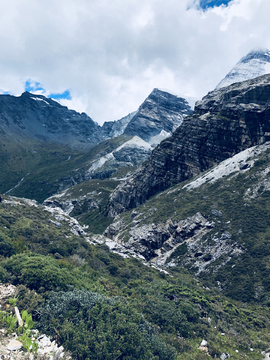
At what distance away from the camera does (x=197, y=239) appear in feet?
171

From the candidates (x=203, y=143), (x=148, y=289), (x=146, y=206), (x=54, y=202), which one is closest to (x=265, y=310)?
(x=148, y=289)

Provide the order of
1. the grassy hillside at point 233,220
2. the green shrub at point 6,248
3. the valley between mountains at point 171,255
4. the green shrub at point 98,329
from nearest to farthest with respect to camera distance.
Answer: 1. the green shrub at point 98,329
2. the valley between mountains at point 171,255
3. the green shrub at point 6,248
4. the grassy hillside at point 233,220

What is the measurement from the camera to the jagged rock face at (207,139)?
80.1 meters

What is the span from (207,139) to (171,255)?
53.7 m

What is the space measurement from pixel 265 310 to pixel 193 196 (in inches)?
1619

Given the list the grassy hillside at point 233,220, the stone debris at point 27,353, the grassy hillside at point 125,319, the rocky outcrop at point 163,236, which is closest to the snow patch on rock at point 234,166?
the grassy hillside at point 233,220

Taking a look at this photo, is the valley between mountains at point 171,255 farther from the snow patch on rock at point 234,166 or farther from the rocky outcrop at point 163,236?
the snow patch on rock at point 234,166

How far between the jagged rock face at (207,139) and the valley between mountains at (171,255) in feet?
1.47

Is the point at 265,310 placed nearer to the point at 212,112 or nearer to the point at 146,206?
the point at 146,206

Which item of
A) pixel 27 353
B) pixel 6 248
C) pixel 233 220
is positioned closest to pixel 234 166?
pixel 233 220

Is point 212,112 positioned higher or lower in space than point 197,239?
higher

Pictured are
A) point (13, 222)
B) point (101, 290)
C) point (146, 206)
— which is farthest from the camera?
point (146, 206)

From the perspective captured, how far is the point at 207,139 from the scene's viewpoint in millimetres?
88625

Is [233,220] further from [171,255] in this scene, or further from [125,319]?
[125,319]
